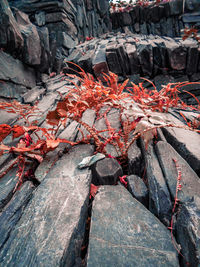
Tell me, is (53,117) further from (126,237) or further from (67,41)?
(67,41)

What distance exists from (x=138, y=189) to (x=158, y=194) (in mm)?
130

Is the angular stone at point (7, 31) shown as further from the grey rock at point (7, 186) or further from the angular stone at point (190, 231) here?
the angular stone at point (190, 231)

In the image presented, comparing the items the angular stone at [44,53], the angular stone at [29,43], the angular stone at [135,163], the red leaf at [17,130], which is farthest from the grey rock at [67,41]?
the angular stone at [135,163]

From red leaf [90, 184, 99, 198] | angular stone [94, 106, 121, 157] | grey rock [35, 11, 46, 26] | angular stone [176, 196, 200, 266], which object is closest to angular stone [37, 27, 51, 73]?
angular stone [94, 106, 121, 157]

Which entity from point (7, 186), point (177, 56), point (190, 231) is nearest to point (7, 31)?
point (7, 186)

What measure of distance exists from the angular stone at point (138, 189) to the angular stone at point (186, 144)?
Result: 0.38 m

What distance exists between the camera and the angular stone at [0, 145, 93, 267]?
1.84ft

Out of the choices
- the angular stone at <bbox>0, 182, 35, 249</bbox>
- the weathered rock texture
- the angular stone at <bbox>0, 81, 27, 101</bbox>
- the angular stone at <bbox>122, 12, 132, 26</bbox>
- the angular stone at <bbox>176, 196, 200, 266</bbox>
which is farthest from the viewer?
the angular stone at <bbox>122, 12, 132, 26</bbox>

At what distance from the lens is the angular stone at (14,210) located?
0.69 m

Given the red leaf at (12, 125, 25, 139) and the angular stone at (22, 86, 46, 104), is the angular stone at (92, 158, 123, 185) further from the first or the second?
the angular stone at (22, 86, 46, 104)

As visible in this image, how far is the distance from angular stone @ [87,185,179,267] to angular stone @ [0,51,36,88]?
9.22 feet

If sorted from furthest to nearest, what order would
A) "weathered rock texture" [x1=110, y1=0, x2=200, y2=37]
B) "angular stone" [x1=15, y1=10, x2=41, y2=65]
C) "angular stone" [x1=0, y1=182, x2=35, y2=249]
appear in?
"weathered rock texture" [x1=110, y1=0, x2=200, y2=37] < "angular stone" [x1=15, y1=10, x2=41, y2=65] < "angular stone" [x1=0, y1=182, x2=35, y2=249]

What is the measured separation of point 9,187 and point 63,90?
2280mm

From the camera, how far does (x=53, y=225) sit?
65 centimetres
